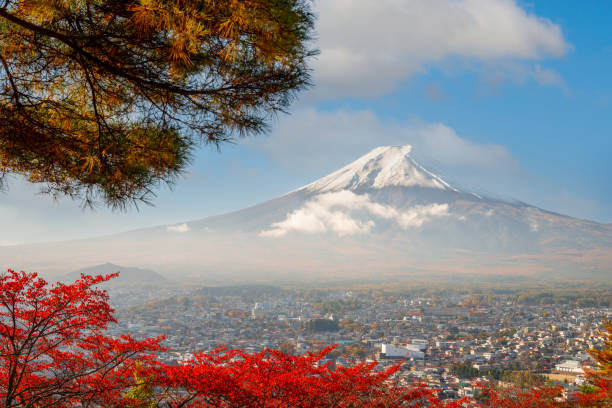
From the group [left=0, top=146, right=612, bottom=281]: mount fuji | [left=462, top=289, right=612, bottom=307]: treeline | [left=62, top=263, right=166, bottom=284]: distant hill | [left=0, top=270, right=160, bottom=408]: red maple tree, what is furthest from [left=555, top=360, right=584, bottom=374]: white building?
[left=0, top=146, right=612, bottom=281]: mount fuji

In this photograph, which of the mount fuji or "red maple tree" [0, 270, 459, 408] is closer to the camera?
"red maple tree" [0, 270, 459, 408]

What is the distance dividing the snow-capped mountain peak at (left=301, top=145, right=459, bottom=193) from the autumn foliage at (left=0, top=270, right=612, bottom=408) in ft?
243

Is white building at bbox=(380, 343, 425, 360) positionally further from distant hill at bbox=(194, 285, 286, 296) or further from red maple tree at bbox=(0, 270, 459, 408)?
distant hill at bbox=(194, 285, 286, 296)

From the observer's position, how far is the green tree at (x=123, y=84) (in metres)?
2.25

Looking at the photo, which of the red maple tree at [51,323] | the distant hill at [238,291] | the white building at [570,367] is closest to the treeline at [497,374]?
the white building at [570,367]

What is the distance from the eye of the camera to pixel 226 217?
76000 millimetres

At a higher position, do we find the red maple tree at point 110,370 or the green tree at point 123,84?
the green tree at point 123,84

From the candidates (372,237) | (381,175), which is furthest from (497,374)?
(381,175)

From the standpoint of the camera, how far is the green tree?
88.4 inches

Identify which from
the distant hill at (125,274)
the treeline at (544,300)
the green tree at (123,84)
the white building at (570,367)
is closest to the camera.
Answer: the green tree at (123,84)

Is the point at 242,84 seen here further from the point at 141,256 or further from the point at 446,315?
the point at 141,256

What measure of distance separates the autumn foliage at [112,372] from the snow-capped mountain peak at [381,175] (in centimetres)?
7395

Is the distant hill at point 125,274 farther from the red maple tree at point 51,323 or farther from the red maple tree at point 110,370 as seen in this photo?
the red maple tree at point 51,323

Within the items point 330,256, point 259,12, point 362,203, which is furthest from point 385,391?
point 362,203
